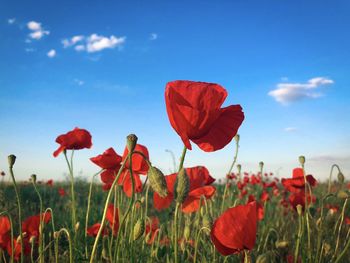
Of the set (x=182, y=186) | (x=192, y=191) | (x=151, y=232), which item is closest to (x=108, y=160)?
(x=192, y=191)

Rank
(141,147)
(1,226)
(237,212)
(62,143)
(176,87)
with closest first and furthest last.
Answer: (176,87) → (237,212) → (141,147) → (1,226) → (62,143)

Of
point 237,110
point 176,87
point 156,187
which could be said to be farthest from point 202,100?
point 156,187

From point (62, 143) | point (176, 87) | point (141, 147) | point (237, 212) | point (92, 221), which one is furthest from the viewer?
point (92, 221)

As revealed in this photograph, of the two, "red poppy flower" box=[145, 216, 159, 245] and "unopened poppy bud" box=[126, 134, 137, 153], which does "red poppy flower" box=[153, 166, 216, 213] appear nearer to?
"red poppy flower" box=[145, 216, 159, 245]

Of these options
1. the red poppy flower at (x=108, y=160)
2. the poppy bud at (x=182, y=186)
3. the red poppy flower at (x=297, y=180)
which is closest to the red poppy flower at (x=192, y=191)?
the red poppy flower at (x=108, y=160)

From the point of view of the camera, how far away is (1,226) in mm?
2270

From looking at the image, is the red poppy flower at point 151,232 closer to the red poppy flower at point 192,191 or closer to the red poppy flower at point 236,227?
the red poppy flower at point 192,191

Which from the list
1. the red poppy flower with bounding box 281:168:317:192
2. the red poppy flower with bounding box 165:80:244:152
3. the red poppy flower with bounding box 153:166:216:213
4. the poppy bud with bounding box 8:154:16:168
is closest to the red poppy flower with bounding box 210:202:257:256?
the red poppy flower with bounding box 165:80:244:152

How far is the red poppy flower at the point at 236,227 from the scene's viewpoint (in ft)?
4.30

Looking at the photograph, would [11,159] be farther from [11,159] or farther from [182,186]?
[182,186]

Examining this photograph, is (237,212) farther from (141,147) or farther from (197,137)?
(141,147)

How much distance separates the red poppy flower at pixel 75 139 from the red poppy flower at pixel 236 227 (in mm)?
1602

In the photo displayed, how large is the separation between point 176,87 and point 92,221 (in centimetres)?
361

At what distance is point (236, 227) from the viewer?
1324 mm
